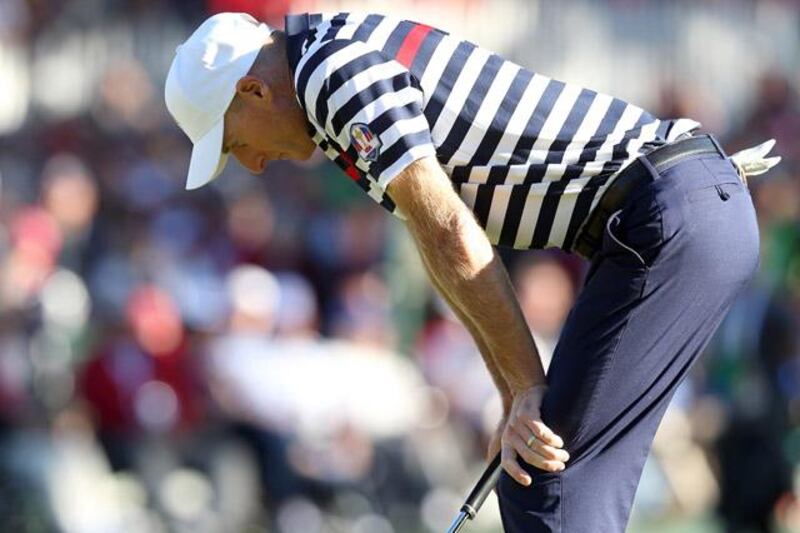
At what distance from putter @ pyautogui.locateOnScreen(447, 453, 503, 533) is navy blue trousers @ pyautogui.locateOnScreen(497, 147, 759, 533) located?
22cm

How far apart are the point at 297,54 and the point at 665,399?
144 centimetres

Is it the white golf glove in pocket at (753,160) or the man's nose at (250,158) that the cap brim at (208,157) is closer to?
the man's nose at (250,158)

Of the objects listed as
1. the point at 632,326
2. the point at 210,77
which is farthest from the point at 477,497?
the point at 210,77

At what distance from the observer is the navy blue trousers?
4.97 metres

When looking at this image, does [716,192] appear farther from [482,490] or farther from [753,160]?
[482,490]

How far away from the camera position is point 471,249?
4934 millimetres

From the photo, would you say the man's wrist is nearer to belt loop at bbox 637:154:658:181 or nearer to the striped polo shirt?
the striped polo shirt

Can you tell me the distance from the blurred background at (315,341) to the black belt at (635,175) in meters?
5.46

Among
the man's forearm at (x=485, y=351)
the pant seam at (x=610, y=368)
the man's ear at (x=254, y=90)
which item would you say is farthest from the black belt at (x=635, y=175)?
the man's ear at (x=254, y=90)

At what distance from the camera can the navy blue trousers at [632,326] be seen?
196 inches

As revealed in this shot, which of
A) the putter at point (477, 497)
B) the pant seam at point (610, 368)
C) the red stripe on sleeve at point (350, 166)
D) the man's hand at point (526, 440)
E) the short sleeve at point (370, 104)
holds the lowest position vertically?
the putter at point (477, 497)

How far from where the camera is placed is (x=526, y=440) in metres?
5.03

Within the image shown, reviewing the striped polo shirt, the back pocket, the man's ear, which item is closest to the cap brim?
the man's ear

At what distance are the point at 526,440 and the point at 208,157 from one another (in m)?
1.33
